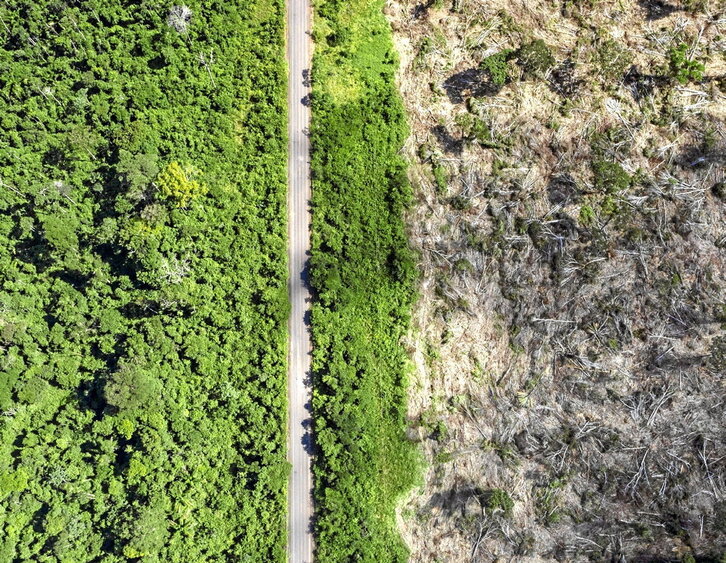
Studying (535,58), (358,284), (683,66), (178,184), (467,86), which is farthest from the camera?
(467,86)

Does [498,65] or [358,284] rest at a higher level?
[498,65]

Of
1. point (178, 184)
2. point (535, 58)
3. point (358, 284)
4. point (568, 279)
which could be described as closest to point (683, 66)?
point (535, 58)

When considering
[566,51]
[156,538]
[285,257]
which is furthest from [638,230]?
[156,538]

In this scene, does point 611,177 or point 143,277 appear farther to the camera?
point 143,277

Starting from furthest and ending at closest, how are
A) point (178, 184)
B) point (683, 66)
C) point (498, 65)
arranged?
point (498, 65) < point (178, 184) < point (683, 66)

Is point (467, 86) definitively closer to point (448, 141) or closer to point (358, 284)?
point (448, 141)

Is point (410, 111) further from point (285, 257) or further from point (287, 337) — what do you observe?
point (287, 337)

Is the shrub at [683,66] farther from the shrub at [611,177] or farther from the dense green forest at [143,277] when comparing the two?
the dense green forest at [143,277]
